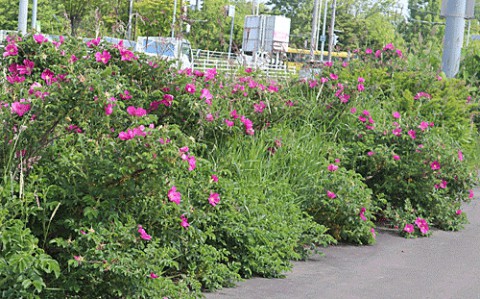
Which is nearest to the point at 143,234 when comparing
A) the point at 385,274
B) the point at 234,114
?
the point at 385,274

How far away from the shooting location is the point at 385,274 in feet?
21.7

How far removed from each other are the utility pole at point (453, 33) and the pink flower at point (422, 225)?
7338mm

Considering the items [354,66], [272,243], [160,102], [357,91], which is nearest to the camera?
[272,243]

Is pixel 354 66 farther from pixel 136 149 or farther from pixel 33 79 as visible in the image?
pixel 136 149

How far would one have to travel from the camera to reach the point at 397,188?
846 cm

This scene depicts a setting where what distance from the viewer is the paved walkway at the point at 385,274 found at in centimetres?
591

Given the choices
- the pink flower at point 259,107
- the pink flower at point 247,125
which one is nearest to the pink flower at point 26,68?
the pink flower at point 247,125

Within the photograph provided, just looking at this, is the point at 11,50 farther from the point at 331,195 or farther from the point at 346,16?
the point at 346,16

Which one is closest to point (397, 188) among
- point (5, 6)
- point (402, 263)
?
point (402, 263)

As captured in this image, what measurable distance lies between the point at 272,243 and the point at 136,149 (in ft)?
5.57

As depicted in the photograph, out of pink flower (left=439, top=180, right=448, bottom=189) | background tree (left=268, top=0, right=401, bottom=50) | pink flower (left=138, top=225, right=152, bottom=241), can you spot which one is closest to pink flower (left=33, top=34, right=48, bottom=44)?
pink flower (left=138, top=225, right=152, bottom=241)

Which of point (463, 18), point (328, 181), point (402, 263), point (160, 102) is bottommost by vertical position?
point (402, 263)

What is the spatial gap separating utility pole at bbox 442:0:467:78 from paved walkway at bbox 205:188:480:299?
7.39 m

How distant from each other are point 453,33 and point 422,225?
7.54 metres
